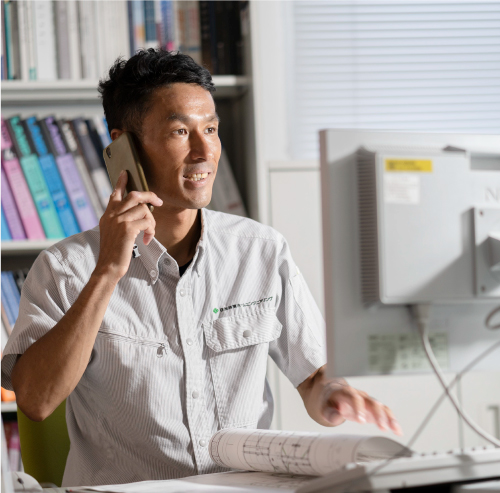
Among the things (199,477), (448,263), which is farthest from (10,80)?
(448,263)

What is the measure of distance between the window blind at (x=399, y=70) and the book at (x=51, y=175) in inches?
29.0

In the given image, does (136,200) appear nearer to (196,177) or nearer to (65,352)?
(196,177)

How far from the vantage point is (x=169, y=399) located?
4.27ft

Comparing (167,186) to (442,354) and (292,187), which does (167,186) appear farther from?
(442,354)

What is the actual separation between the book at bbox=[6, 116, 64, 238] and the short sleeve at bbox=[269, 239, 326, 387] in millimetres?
731

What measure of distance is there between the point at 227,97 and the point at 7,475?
4.96 feet

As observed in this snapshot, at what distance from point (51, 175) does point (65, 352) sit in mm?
783

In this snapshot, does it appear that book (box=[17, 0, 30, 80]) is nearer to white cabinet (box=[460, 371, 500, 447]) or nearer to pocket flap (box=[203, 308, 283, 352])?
pocket flap (box=[203, 308, 283, 352])

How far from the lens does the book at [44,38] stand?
181 centimetres

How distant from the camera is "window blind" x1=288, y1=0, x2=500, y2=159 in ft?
6.84

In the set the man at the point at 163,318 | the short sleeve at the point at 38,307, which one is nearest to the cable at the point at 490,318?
the man at the point at 163,318

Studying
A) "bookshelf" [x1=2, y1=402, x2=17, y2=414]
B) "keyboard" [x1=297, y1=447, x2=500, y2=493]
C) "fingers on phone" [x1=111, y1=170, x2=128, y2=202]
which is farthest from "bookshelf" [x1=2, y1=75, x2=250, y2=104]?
"keyboard" [x1=297, y1=447, x2=500, y2=493]

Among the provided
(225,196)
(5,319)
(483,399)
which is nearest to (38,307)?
(5,319)

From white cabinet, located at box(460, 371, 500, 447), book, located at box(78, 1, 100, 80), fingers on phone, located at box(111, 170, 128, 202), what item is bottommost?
white cabinet, located at box(460, 371, 500, 447)
